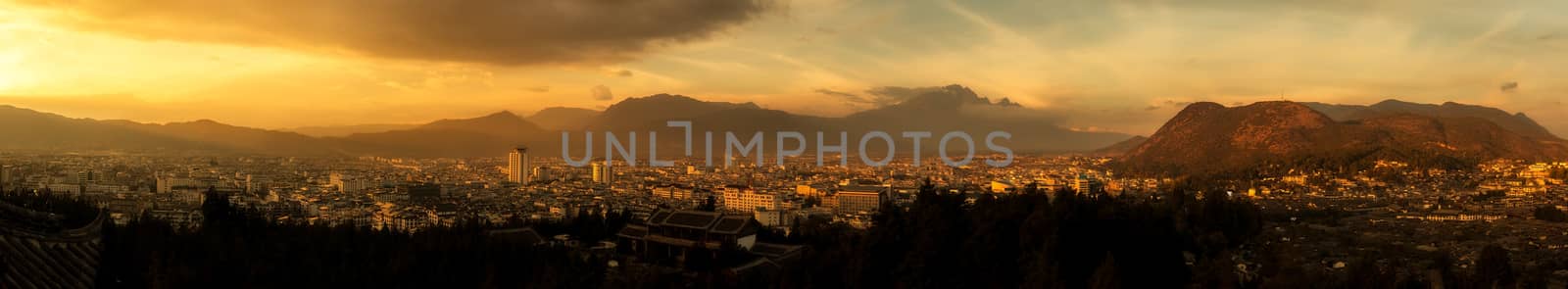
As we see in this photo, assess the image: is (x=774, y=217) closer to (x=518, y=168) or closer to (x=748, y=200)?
(x=748, y=200)

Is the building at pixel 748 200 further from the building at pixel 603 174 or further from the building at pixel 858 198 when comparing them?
the building at pixel 603 174

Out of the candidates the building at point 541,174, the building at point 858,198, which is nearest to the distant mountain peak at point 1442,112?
the building at point 858,198

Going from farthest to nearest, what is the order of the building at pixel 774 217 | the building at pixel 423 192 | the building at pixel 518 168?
the building at pixel 518 168 → the building at pixel 423 192 → the building at pixel 774 217

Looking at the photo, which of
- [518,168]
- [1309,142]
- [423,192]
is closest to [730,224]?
[423,192]

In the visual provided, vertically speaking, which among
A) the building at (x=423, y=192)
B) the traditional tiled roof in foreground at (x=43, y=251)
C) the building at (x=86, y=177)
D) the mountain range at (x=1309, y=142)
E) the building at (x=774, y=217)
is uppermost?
the mountain range at (x=1309, y=142)

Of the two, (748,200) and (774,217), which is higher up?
(748,200)

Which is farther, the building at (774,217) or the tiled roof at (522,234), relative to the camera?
the building at (774,217)
